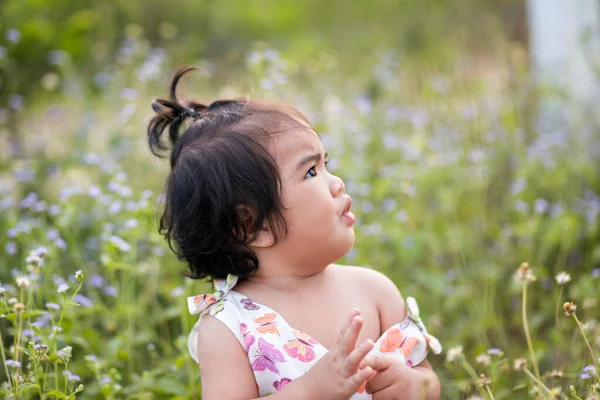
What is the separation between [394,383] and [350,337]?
22 cm

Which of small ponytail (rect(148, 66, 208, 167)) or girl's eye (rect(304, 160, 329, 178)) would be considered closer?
girl's eye (rect(304, 160, 329, 178))

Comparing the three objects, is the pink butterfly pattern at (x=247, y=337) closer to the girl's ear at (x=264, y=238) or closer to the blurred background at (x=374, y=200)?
the girl's ear at (x=264, y=238)

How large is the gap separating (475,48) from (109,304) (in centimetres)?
370

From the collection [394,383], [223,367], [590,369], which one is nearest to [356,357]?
[394,383]

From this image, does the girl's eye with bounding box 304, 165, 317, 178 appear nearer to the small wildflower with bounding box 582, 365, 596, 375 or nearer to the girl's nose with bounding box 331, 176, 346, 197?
the girl's nose with bounding box 331, 176, 346, 197

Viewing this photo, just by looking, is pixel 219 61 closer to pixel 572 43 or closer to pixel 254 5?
pixel 254 5

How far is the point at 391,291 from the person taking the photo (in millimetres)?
1784

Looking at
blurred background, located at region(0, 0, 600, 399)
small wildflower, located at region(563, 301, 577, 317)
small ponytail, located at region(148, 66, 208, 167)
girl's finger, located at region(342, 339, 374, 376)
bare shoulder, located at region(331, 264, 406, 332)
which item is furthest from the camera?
blurred background, located at region(0, 0, 600, 399)

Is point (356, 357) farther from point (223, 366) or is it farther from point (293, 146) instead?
point (293, 146)

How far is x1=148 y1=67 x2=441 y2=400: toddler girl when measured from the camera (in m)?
1.59

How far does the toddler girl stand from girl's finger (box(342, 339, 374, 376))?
0.11 m

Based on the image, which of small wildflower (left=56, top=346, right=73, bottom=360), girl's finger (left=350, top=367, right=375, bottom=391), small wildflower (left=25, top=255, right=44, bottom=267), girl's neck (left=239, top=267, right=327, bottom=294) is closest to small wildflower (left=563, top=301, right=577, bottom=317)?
girl's finger (left=350, top=367, right=375, bottom=391)

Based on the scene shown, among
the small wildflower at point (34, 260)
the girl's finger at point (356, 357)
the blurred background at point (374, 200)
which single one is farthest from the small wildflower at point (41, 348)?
the girl's finger at point (356, 357)

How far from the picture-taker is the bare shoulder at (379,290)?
175 cm
